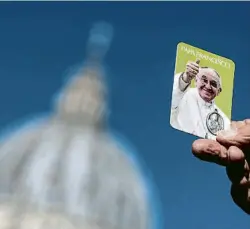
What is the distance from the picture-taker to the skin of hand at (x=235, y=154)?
2.27m

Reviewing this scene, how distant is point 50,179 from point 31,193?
1.41 metres

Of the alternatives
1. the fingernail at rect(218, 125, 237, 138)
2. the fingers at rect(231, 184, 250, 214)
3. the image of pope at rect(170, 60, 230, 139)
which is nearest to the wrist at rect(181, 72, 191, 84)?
the image of pope at rect(170, 60, 230, 139)

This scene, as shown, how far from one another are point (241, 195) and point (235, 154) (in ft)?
0.63

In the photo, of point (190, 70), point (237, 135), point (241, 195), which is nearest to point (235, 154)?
point (237, 135)

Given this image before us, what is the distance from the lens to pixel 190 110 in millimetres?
2320

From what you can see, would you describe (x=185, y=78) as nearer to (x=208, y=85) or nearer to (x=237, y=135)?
(x=208, y=85)

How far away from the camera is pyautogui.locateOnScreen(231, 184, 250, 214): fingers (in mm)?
2434

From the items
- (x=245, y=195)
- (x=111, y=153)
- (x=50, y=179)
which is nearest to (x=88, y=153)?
(x=111, y=153)

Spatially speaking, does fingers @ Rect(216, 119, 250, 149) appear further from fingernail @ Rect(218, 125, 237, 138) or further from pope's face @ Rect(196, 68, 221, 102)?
pope's face @ Rect(196, 68, 221, 102)

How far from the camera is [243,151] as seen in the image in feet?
7.84

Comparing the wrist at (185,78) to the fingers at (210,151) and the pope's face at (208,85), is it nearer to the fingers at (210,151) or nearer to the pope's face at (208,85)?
the pope's face at (208,85)

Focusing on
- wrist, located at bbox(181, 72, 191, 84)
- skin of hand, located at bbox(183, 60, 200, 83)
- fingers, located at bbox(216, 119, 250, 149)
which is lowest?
fingers, located at bbox(216, 119, 250, 149)

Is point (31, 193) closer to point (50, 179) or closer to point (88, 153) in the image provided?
point (50, 179)

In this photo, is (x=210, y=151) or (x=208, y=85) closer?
(x=210, y=151)
